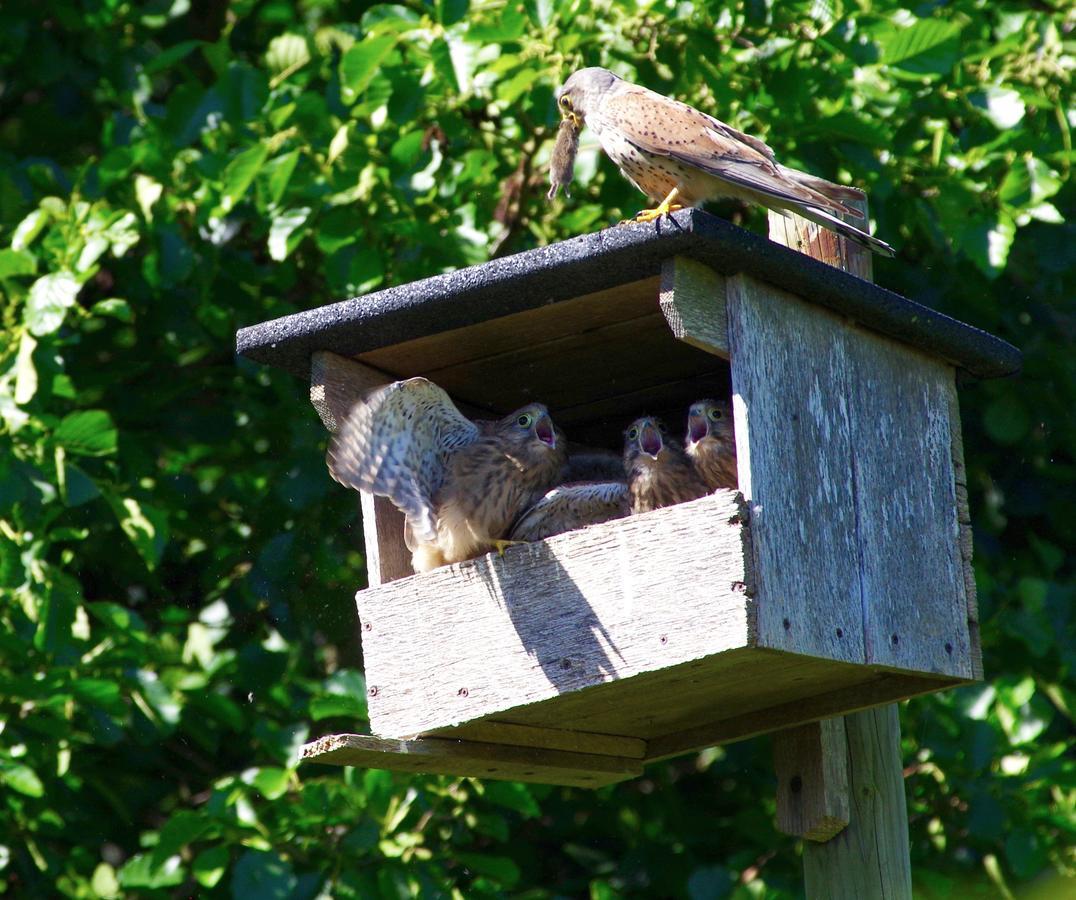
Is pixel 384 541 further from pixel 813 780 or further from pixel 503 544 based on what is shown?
pixel 813 780

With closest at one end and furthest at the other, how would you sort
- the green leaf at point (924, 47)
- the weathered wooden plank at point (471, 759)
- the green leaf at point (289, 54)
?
the weathered wooden plank at point (471, 759) < the green leaf at point (924, 47) < the green leaf at point (289, 54)

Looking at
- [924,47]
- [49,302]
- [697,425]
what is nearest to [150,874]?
[49,302]

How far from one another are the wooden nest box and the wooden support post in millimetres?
111

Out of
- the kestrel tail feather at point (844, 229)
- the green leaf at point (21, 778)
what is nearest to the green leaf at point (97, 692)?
the green leaf at point (21, 778)

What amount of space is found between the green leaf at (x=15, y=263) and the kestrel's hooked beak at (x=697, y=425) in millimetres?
2019

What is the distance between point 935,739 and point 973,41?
2.03 metres

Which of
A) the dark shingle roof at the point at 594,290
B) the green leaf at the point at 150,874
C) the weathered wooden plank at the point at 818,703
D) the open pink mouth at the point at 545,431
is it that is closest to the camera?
the dark shingle roof at the point at 594,290

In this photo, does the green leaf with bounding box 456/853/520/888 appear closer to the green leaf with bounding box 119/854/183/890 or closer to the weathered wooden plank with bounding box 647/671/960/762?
the green leaf with bounding box 119/854/183/890

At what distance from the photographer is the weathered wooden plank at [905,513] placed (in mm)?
3150

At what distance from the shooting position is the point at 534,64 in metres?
4.63

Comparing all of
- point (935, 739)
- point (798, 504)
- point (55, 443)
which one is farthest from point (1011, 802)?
point (55, 443)

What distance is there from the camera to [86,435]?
4504 millimetres

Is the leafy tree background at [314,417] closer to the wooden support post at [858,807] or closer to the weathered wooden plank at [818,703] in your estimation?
the wooden support post at [858,807]

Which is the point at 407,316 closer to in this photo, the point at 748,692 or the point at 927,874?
the point at 748,692
